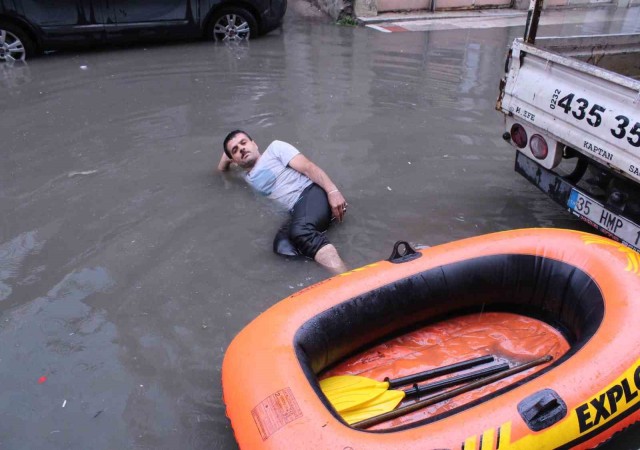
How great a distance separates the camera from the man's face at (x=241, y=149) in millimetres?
4891

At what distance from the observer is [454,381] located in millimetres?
3002

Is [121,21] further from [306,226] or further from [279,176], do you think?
[306,226]

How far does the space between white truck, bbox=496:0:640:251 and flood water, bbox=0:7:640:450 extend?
76 cm

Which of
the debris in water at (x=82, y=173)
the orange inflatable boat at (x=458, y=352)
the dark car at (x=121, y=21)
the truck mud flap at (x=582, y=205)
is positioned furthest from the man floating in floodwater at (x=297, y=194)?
the dark car at (x=121, y=21)

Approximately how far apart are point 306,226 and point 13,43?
6.38m

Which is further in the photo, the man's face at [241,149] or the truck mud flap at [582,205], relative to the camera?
the man's face at [241,149]

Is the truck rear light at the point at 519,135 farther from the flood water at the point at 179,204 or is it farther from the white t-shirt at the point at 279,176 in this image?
the white t-shirt at the point at 279,176

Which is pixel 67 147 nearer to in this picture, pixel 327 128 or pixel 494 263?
pixel 327 128

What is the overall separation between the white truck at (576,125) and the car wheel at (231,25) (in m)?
6.26

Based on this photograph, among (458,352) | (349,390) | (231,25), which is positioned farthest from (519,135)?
(231,25)

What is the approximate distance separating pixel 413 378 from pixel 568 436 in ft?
2.70

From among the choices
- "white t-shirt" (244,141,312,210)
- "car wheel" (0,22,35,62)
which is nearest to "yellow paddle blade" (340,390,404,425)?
"white t-shirt" (244,141,312,210)

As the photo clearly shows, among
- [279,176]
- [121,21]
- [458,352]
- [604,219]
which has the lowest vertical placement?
[458,352]

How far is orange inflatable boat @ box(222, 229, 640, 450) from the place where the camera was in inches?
91.4
